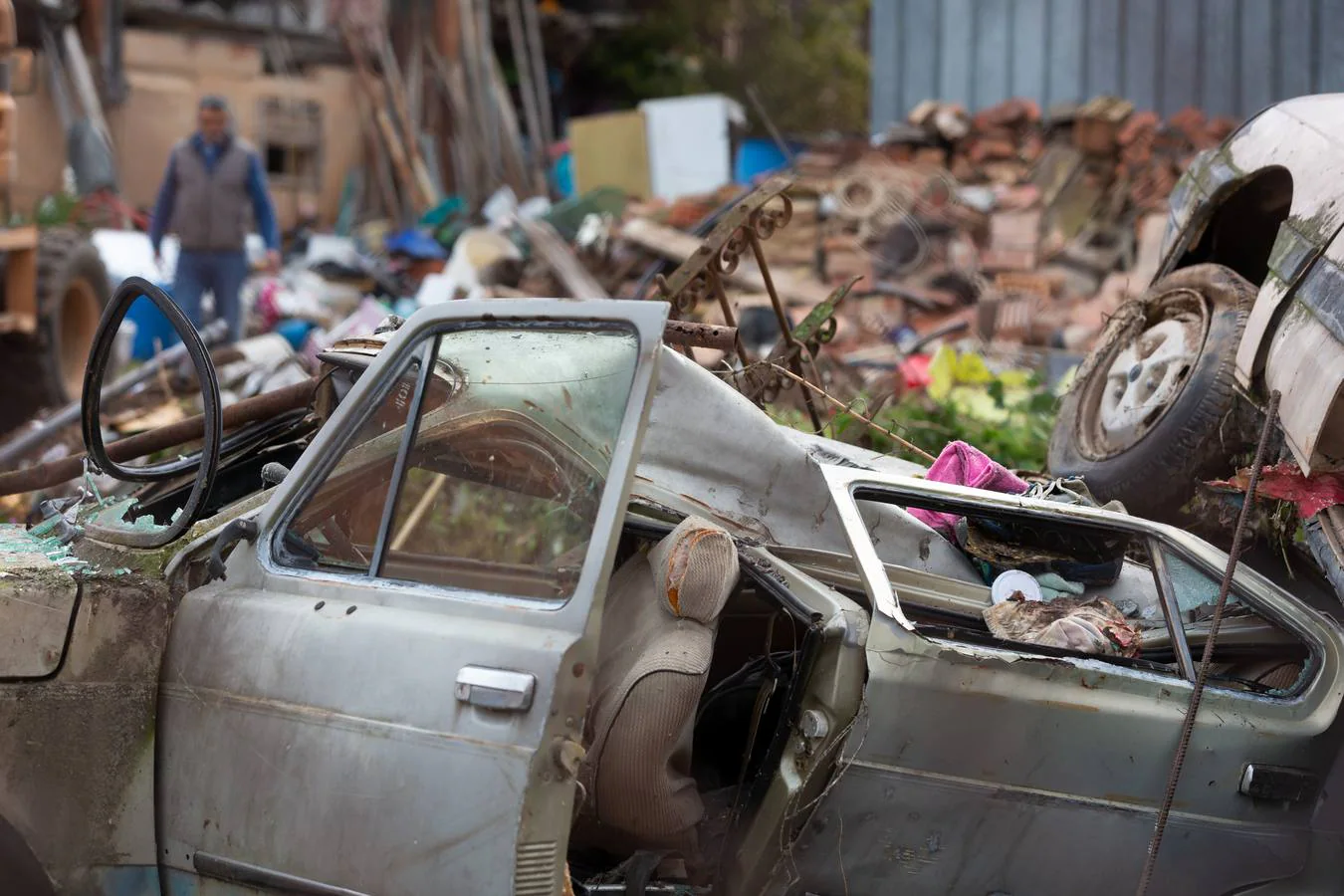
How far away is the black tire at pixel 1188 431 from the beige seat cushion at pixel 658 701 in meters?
2.32

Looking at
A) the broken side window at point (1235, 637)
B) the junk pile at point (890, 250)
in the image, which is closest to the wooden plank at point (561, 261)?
the junk pile at point (890, 250)

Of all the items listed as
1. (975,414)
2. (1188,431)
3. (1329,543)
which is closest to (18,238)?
(975,414)

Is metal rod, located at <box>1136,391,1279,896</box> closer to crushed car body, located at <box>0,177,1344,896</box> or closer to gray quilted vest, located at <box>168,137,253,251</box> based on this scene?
crushed car body, located at <box>0,177,1344,896</box>

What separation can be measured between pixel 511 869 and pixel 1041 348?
Result: 8.96m

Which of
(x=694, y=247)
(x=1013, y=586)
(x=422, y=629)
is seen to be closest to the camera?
(x=422, y=629)

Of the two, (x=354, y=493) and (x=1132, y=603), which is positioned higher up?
(x=354, y=493)

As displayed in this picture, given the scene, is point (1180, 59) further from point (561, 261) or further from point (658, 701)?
point (658, 701)

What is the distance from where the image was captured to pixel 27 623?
8.73 ft

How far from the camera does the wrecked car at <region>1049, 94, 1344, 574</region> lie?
12.6ft

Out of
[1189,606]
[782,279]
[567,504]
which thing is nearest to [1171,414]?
[1189,606]

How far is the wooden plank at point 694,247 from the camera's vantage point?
451 inches

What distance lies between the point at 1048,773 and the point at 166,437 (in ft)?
9.54

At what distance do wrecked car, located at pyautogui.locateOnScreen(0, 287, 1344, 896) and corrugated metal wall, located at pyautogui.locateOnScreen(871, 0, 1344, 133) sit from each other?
38.3ft

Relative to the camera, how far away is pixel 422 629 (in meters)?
2.60
